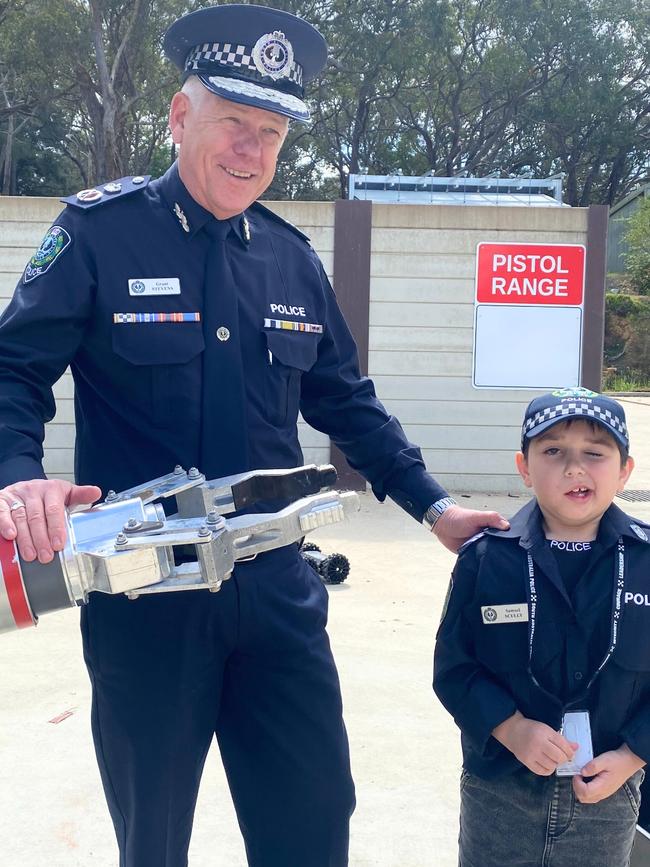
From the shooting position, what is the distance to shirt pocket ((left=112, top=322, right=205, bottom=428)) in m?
1.82

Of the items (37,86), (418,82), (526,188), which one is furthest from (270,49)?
(418,82)

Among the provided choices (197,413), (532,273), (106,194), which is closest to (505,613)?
(197,413)

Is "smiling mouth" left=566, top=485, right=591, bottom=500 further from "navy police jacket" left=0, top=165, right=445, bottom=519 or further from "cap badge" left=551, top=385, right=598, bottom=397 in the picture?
"navy police jacket" left=0, top=165, right=445, bottom=519

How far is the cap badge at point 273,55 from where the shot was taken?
1.89m

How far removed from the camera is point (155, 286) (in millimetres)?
1863

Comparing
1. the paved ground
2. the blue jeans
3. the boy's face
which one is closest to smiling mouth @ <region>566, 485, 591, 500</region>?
the boy's face

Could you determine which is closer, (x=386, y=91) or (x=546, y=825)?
(x=546, y=825)

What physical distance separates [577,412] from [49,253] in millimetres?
1109

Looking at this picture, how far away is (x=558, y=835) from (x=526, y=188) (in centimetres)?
1238

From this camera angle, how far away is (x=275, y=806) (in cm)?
193

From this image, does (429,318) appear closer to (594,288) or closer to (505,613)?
(594,288)

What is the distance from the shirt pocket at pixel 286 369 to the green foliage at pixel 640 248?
2958 centimetres

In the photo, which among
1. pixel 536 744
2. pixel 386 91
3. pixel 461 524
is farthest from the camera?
pixel 386 91

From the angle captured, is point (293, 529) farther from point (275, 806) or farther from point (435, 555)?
point (435, 555)
